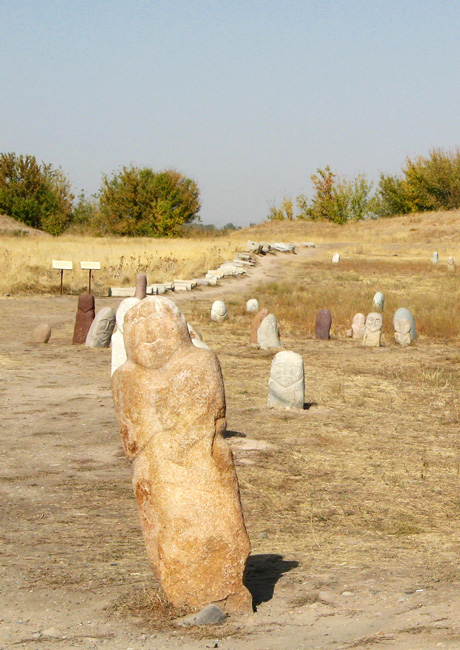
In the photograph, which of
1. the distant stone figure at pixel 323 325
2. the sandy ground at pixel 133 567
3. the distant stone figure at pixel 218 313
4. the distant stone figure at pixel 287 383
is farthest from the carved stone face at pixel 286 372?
the distant stone figure at pixel 218 313

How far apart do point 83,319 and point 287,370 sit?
653 cm

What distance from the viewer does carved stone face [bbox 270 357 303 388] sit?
11.1 m

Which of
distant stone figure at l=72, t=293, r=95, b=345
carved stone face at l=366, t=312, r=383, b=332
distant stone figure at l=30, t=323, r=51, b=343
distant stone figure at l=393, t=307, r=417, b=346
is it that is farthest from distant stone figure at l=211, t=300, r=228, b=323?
distant stone figure at l=30, t=323, r=51, b=343

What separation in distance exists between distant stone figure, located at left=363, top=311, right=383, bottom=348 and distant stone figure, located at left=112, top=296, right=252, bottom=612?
1226 cm

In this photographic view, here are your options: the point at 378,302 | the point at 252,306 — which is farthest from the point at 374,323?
the point at 252,306

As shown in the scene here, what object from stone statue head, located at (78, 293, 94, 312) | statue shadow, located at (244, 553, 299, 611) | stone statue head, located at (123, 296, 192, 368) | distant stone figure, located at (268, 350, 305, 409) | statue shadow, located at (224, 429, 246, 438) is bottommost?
statue shadow, located at (224, 429, 246, 438)

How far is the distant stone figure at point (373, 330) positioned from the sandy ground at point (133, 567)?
634 centimetres

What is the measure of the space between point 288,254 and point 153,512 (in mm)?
43068

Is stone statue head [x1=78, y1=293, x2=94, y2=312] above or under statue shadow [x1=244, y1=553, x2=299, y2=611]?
above

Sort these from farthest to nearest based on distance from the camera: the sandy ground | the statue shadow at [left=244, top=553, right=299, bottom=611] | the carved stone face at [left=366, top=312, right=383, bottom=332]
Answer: the carved stone face at [left=366, top=312, right=383, bottom=332]
the statue shadow at [left=244, top=553, right=299, bottom=611]
the sandy ground

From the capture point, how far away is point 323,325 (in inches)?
708

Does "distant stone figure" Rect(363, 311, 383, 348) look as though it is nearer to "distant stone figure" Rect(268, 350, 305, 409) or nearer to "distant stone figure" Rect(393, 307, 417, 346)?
"distant stone figure" Rect(393, 307, 417, 346)

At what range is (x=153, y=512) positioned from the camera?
15.9ft

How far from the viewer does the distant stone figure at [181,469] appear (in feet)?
15.7
